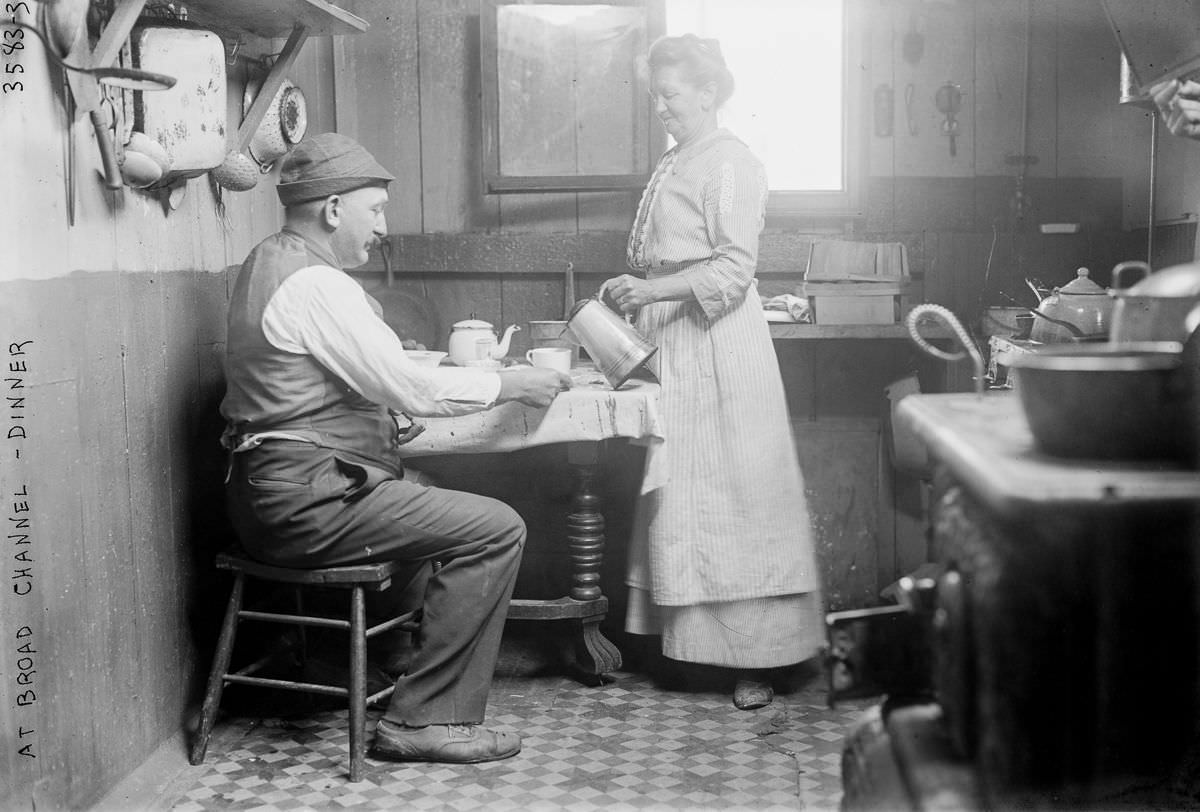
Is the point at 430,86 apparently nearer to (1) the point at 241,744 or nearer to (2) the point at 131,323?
(2) the point at 131,323

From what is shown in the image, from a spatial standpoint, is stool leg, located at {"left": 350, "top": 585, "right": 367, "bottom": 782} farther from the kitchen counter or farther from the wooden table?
the kitchen counter

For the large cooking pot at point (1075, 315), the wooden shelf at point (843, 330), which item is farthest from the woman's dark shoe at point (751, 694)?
the large cooking pot at point (1075, 315)

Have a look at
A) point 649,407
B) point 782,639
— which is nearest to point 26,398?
point 649,407

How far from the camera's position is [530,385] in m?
3.36

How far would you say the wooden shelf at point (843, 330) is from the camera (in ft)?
13.9

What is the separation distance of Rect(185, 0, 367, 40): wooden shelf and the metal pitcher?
117 cm

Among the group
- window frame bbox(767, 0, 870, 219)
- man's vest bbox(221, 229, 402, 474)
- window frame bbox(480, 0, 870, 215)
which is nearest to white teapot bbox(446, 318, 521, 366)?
man's vest bbox(221, 229, 402, 474)

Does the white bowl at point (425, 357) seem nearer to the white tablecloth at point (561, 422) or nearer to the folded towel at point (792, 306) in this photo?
the white tablecloth at point (561, 422)

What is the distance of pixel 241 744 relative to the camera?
3453 mm

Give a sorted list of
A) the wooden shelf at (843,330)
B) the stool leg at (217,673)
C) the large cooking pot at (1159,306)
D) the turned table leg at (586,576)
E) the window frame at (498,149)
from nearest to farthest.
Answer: the large cooking pot at (1159,306), the stool leg at (217,673), the turned table leg at (586,576), the wooden shelf at (843,330), the window frame at (498,149)

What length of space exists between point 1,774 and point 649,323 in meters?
2.20

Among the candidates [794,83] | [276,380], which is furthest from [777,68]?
[276,380]

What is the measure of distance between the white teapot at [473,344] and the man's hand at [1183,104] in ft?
6.65

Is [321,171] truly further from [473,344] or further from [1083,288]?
[1083,288]
